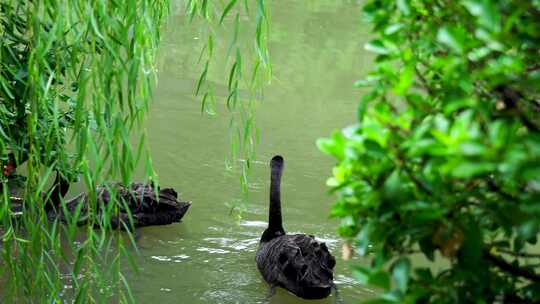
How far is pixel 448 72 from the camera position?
159 centimetres

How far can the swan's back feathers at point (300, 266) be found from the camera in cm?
531

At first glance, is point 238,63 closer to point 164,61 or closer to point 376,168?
point 376,168

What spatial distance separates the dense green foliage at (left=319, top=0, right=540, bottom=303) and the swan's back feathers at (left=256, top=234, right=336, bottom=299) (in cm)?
354

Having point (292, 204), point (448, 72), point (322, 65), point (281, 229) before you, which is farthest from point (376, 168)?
point (322, 65)

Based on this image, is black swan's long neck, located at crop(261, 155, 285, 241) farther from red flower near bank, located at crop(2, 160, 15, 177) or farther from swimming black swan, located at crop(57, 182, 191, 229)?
red flower near bank, located at crop(2, 160, 15, 177)

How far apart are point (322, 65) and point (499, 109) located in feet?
34.5

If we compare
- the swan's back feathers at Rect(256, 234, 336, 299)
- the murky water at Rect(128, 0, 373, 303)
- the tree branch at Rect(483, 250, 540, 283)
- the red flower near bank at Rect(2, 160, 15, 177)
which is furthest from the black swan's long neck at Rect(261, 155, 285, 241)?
the tree branch at Rect(483, 250, 540, 283)

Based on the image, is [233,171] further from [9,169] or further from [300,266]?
[9,169]

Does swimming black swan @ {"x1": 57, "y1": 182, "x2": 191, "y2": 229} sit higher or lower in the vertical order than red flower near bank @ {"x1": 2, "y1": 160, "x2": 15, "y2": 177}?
lower

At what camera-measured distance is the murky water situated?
5.59m

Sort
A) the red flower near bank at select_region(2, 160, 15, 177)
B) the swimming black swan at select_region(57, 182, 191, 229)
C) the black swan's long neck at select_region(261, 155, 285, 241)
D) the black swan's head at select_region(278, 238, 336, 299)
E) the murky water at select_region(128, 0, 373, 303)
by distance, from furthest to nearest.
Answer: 1. the swimming black swan at select_region(57, 182, 191, 229)
2. the black swan's long neck at select_region(261, 155, 285, 241)
3. the murky water at select_region(128, 0, 373, 303)
4. the black swan's head at select_region(278, 238, 336, 299)
5. the red flower near bank at select_region(2, 160, 15, 177)

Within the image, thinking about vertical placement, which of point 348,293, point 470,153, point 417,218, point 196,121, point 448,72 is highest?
point 448,72

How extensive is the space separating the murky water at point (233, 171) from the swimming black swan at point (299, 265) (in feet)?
A: 0.39

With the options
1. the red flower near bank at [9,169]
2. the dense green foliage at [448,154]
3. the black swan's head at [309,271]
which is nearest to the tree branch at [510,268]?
the dense green foliage at [448,154]
